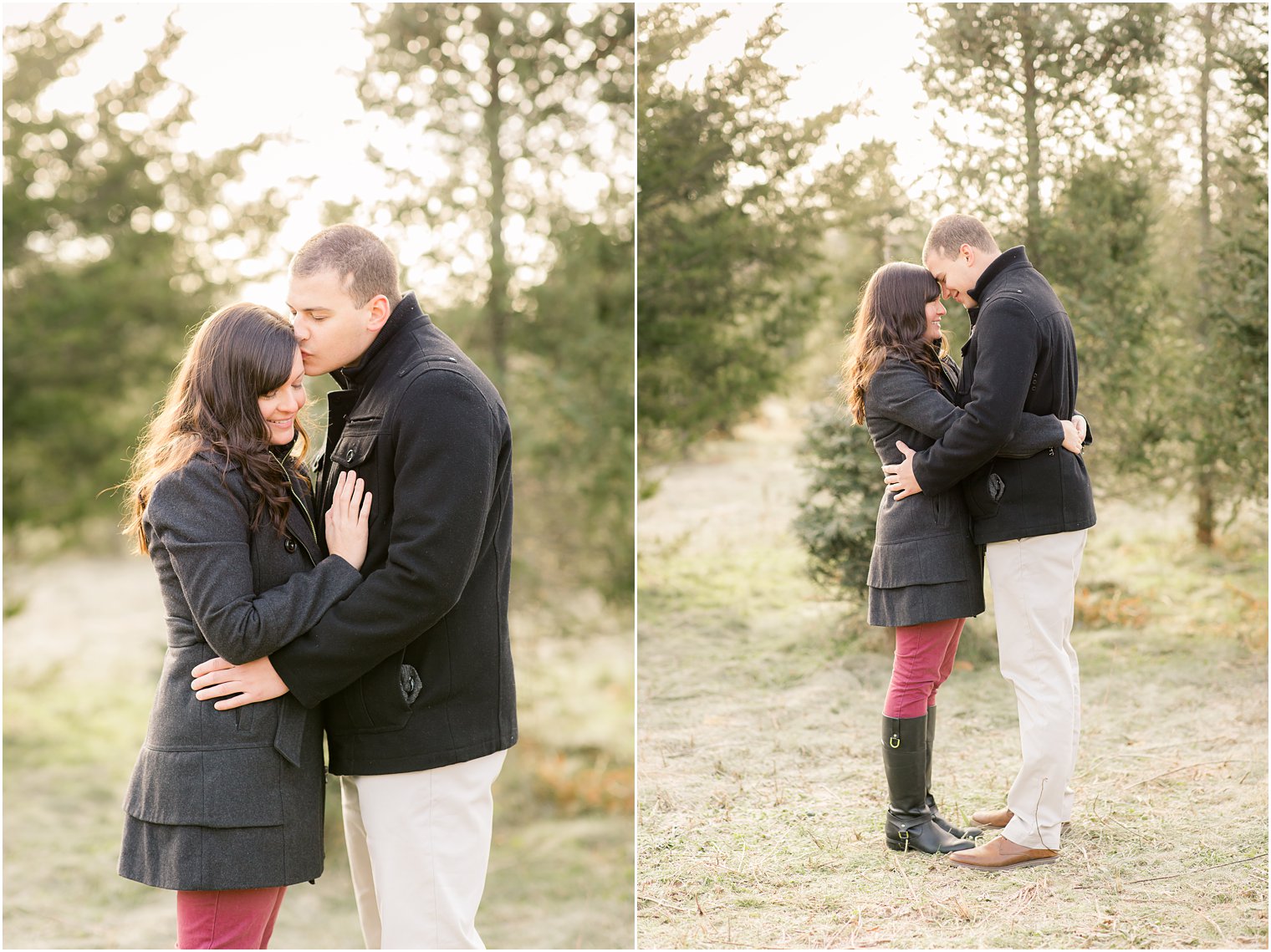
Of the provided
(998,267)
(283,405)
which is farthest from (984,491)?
(283,405)

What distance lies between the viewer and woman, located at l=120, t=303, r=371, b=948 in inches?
83.6

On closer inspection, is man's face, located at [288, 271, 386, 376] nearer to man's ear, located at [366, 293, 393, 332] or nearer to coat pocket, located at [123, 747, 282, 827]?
man's ear, located at [366, 293, 393, 332]

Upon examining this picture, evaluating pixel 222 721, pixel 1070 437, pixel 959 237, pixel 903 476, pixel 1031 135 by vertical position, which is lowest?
pixel 222 721

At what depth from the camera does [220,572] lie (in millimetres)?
2104

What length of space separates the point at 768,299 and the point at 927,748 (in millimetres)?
3033

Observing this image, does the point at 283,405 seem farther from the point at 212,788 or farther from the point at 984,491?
the point at 984,491

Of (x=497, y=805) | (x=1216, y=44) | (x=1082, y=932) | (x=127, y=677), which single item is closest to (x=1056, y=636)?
(x=1082, y=932)

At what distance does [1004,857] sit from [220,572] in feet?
7.34

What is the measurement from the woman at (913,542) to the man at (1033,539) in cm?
7

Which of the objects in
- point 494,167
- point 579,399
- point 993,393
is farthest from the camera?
point 579,399

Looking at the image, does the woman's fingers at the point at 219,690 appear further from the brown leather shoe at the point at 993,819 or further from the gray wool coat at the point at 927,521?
the brown leather shoe at the point at 993,819

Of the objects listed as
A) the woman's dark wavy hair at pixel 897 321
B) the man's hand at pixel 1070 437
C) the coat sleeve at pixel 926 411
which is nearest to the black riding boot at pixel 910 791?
the coat sleeve at pixel 926 411

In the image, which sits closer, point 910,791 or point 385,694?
point 385,694

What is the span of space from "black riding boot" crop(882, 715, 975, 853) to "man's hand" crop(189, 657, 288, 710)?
70.9 inches
